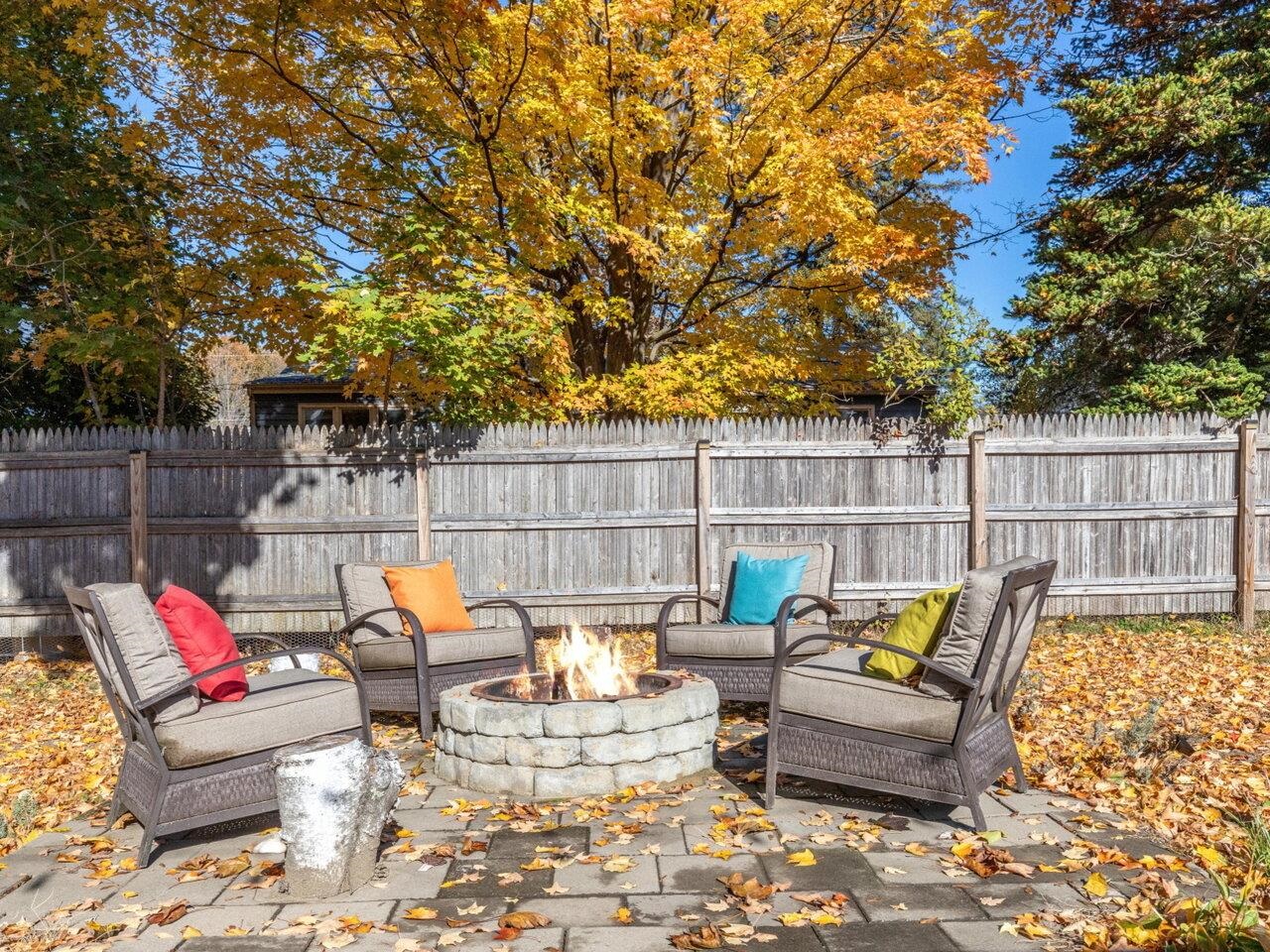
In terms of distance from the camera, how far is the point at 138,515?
7852mm

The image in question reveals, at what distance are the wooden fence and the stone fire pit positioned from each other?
12.5ft

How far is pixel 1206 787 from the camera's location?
4.00 meters

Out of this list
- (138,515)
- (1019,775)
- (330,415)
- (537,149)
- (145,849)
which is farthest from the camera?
(330,415)

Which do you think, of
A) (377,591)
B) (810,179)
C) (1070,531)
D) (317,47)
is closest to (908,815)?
(377,591)

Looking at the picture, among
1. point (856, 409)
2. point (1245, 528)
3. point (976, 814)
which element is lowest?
point (976, 814)

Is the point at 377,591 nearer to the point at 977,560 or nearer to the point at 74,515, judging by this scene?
the point at 74,515

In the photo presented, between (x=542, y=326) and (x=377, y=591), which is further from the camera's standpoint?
(x=542, y=326)

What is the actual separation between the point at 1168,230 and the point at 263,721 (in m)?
12.4

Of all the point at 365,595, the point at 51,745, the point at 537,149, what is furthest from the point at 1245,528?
the point at 51,745

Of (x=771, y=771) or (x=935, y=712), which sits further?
(x=771, y=771)

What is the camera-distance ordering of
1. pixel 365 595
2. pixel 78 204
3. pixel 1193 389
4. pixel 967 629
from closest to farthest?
pixel 967 629, pixel 365 595, pixel 78 204, pixel 1193 389

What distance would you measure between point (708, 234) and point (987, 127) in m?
3.04

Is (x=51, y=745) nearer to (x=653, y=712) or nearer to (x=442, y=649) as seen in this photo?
(x=442, y=649)

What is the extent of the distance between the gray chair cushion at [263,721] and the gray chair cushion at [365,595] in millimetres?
1267
